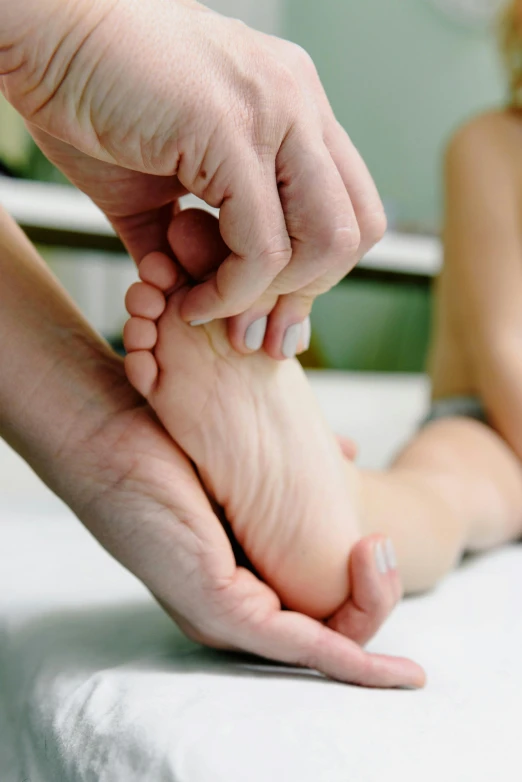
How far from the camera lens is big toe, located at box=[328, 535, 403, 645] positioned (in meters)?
0.64

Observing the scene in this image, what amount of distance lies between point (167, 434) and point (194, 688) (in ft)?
0.67

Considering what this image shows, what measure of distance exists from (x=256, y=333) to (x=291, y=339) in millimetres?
30

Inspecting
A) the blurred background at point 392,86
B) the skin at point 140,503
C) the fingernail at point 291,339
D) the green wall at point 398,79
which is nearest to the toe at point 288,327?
the fingernail at point 291,339

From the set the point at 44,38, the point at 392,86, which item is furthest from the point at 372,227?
the point at 392,86

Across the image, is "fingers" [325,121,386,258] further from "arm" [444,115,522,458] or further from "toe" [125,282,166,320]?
"arm" [444,115,522,458]

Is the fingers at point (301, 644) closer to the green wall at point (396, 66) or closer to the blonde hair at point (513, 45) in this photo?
the blonde hair at point (513, 45)

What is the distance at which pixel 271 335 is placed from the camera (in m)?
0.65

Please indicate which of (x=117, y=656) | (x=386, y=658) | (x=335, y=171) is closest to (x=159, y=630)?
(x=117, y=656)

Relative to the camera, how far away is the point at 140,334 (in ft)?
2.07

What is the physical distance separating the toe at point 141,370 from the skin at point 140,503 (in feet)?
0.09

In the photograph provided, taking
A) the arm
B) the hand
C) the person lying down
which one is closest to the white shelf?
the arm

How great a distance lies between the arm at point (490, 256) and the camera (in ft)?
4.00

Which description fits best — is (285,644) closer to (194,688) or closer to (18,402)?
(194,688)

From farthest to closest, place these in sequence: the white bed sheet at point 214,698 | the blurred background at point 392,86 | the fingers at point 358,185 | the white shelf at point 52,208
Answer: the blurred background at point 392,86, the white shelf at point 52,208, the fingers at point 358,185, the white bed sheet at point 214,698
